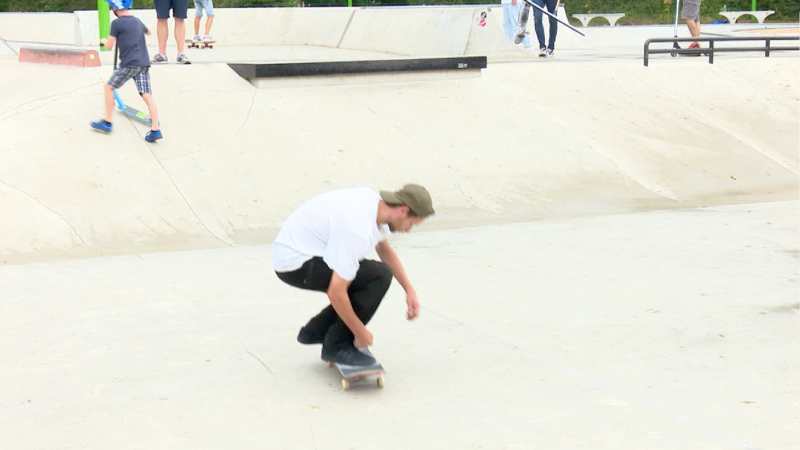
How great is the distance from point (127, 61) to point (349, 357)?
548cm

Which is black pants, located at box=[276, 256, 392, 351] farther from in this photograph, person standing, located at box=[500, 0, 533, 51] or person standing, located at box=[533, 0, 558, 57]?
person standing, located at box=[500, 0, 533, 51]

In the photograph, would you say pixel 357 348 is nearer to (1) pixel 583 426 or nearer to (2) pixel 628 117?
(1) pixel 583 426

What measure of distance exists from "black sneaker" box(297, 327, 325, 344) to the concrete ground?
6.2 inches

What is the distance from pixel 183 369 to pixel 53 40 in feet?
52.9

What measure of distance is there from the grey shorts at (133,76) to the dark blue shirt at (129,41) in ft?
0.17

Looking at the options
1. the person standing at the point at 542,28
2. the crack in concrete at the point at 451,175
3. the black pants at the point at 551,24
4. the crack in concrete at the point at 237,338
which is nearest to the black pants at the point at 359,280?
the crack in concrete at the point at 237,338

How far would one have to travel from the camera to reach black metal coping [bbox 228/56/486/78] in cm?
1001

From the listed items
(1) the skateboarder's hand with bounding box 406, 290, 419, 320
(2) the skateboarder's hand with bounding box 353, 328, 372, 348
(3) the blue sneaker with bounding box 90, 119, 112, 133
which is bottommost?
(2) the skateboarder's hand with bounding box 353, 328, 372, 348

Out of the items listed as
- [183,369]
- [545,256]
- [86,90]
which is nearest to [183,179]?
[86,90]

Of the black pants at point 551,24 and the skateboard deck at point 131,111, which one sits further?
the black pants at point 551,24

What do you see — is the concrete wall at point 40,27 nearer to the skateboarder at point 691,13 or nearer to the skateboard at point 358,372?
the skateboarder at point 691,13

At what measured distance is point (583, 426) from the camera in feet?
11.1

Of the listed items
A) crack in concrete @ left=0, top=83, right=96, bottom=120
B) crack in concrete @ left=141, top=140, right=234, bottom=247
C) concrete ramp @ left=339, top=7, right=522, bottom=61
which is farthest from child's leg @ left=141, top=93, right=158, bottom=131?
concrete ramp @ left=339, top=7, right=522, bottom=61

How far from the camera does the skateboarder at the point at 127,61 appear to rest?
323 inches
